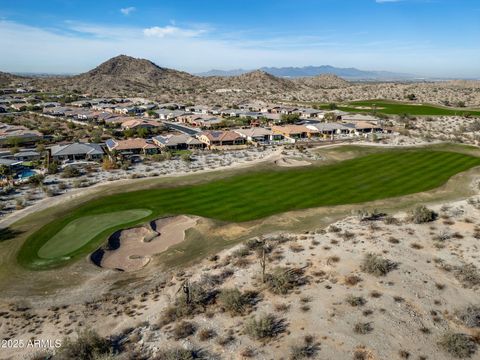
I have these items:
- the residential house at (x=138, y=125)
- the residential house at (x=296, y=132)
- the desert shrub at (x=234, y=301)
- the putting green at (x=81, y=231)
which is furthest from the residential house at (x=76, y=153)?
the desert shrub at (x=234, y=301)

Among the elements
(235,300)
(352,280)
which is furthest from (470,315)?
(235,300)

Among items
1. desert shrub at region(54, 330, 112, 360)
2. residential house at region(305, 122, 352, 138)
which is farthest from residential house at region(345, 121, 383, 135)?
desert shrub at region(54, 330, 112, 360)

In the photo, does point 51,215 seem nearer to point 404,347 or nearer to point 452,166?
point 404,347

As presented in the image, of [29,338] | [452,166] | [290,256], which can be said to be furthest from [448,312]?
[452,166]

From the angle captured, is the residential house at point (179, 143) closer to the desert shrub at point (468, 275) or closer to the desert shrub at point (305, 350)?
the desert shrub at point (468, 275)

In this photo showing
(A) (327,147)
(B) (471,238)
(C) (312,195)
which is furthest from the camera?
(A) (327,147)

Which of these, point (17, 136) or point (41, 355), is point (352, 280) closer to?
point (41, 355)

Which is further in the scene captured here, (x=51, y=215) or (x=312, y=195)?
(x=312, y=195)
